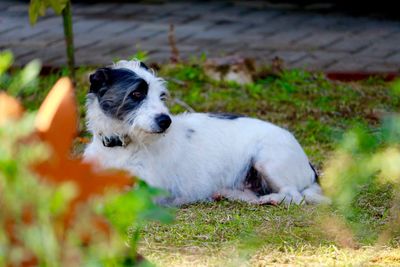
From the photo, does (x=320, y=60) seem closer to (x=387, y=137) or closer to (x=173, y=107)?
(x=173, y=107)

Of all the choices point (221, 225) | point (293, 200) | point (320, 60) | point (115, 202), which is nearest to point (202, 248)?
point (221, 225)

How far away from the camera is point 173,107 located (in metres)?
7.63

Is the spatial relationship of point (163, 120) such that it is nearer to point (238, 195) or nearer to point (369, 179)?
point (238, 195)

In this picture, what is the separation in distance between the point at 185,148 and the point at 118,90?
640mm

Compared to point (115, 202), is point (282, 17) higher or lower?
lower

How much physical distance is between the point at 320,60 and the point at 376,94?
4.39 ft

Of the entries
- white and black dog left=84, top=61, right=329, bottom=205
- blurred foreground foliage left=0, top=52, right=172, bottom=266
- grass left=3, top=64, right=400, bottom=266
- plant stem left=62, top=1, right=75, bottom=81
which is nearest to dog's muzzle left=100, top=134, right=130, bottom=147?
white and black dog left=84, top=61, right=329, bottom=205

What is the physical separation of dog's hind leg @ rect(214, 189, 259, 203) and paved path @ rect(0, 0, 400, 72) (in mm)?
3699

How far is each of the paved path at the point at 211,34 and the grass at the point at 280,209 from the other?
0.93 meters

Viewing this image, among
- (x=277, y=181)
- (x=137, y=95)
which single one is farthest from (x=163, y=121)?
(x=277, y=181)

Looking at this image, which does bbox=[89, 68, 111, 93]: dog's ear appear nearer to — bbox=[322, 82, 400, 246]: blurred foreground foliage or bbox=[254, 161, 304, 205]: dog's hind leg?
bbox=[254, 161, 304, 205]: dog's hind leg

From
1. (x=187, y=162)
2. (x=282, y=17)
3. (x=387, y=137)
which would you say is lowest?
(x=282, y=17)

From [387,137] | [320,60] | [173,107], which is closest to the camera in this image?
[387,137]

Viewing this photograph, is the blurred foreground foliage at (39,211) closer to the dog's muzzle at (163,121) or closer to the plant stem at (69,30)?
the dog's muzzle at (163,121)
